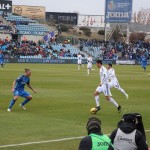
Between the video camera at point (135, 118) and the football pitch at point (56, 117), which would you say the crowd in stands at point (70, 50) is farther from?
the video camera at point (135, 118)

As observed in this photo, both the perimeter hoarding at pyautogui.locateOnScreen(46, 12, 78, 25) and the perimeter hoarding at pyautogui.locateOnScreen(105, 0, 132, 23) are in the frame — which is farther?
the perimeter hoarding at pyautogui.locateOnScreen(46, 12, 78, 25)

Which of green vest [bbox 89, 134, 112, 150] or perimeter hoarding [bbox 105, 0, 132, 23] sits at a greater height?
perimeter hoarding [bbox 105, 0, 132, 23]

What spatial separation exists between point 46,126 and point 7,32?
70110mm

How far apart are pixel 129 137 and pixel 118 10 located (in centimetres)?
7905

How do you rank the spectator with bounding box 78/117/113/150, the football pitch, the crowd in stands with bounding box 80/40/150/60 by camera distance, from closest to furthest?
the spectator with bounding box 78/117/113/150 → the football pitch → the crowd in stands with bounding box 80/40/150/60

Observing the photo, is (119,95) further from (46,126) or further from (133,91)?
(46,126)

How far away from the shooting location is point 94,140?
290 inches

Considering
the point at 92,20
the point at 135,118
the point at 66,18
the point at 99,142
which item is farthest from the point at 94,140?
the point at 92,20

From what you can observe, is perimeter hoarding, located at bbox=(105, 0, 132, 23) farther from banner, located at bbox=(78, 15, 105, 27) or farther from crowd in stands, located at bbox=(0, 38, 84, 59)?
banner, located at bbox=(78, 15, 105, 27)

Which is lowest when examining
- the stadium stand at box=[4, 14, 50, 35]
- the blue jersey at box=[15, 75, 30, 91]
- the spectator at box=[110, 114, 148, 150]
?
the blue jersey at box=[15, 75, 30, 91]

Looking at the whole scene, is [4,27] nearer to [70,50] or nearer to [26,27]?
[26,27]

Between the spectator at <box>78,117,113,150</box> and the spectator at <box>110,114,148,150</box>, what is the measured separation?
19.9 inches

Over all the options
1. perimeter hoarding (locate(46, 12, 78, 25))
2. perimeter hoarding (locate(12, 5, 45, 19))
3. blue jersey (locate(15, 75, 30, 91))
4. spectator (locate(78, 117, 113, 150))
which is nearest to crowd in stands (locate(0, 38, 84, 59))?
perimeter hoarding (locate(12, 5, 45, 19))

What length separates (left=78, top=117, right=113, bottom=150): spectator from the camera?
24.0ft
